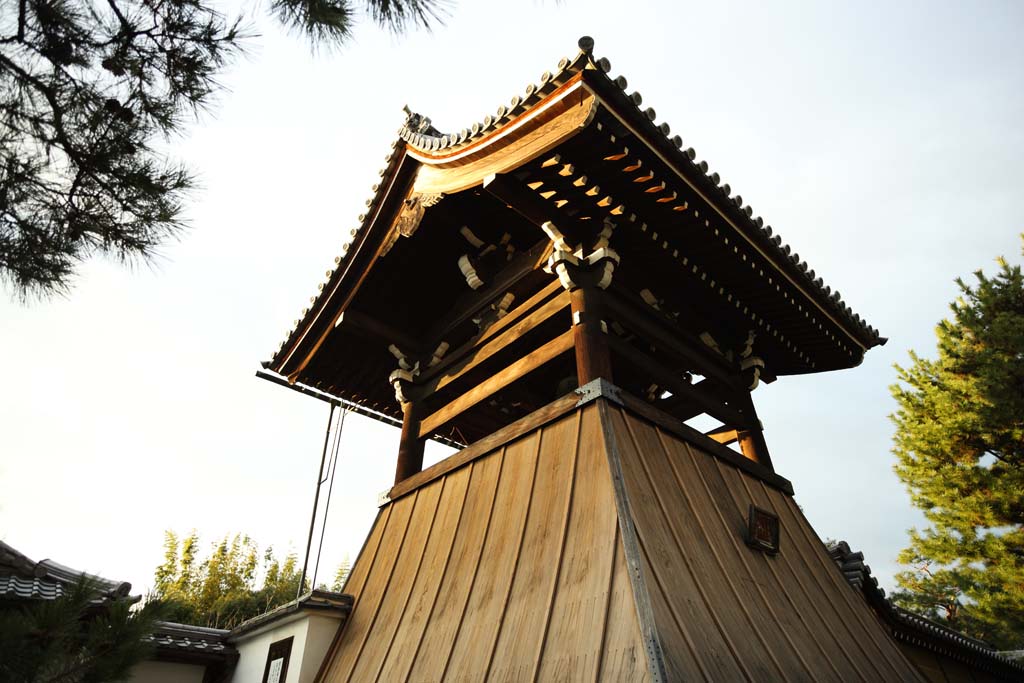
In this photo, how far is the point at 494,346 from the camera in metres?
5.64

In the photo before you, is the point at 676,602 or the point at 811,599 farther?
the point at 811,599

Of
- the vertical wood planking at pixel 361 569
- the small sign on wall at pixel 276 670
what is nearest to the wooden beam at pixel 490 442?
the vertical wood planking at pixel 361 569

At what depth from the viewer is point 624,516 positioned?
3492 mm

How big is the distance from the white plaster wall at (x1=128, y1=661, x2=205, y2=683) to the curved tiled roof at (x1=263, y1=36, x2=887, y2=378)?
298 centimetres

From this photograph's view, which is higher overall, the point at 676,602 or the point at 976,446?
the point at 976,446

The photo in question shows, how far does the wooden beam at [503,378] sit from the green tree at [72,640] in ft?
10.2

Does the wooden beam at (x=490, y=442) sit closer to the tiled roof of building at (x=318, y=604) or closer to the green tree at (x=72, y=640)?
the tiled roof of building at (x=318, y=604)

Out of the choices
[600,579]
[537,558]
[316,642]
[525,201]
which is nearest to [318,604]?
[316,642]

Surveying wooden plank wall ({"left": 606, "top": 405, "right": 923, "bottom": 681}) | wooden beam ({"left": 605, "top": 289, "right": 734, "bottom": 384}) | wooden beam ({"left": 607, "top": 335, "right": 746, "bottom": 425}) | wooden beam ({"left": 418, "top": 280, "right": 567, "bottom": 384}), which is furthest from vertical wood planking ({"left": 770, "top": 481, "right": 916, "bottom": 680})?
wooden beam ({"left": 418, "top": 280, "right": 567, "bottom": 384})

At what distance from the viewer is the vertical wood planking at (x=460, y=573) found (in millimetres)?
3859

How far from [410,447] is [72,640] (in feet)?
12.5

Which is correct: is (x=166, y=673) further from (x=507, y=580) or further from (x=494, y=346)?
(x=494, y=346)

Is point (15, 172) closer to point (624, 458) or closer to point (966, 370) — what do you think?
point (624, 458)

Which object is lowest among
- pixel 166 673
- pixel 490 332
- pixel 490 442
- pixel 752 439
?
pixel 166 673
